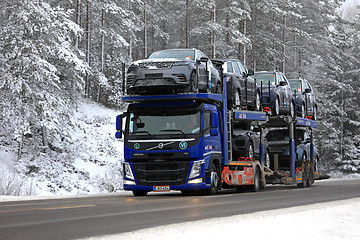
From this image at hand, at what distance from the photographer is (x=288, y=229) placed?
895cm

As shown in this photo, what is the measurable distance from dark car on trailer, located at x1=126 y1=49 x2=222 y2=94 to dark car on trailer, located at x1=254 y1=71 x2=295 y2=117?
18.8 ft

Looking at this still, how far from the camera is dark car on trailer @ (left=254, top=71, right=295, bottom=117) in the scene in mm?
23203

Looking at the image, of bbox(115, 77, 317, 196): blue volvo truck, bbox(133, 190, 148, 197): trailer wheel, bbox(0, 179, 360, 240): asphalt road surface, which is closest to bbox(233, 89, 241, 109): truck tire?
bbox(115, 77, 317, 196): blue volvo truck

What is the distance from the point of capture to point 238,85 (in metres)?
20.0

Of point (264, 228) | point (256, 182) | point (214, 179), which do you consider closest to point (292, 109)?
point (256, 182)

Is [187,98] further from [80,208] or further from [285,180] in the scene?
[285,180]

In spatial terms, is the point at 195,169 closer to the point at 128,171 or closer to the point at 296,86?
the point at 128,171

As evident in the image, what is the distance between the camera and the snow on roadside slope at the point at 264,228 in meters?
8.05

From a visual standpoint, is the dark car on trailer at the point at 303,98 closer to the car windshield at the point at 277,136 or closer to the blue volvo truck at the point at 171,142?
the car windshield at the point at 277,136

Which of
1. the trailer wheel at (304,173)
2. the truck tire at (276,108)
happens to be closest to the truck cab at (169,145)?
the truck tire at (276,108)

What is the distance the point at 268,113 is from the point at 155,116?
7.34 m

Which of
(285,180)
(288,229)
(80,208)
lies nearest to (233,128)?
(285,180)

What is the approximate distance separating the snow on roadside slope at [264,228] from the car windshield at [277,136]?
13.9 metres

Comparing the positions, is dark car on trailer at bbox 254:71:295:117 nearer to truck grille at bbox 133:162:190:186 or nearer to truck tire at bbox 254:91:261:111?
truck tire at bbox 254:91:261:111
